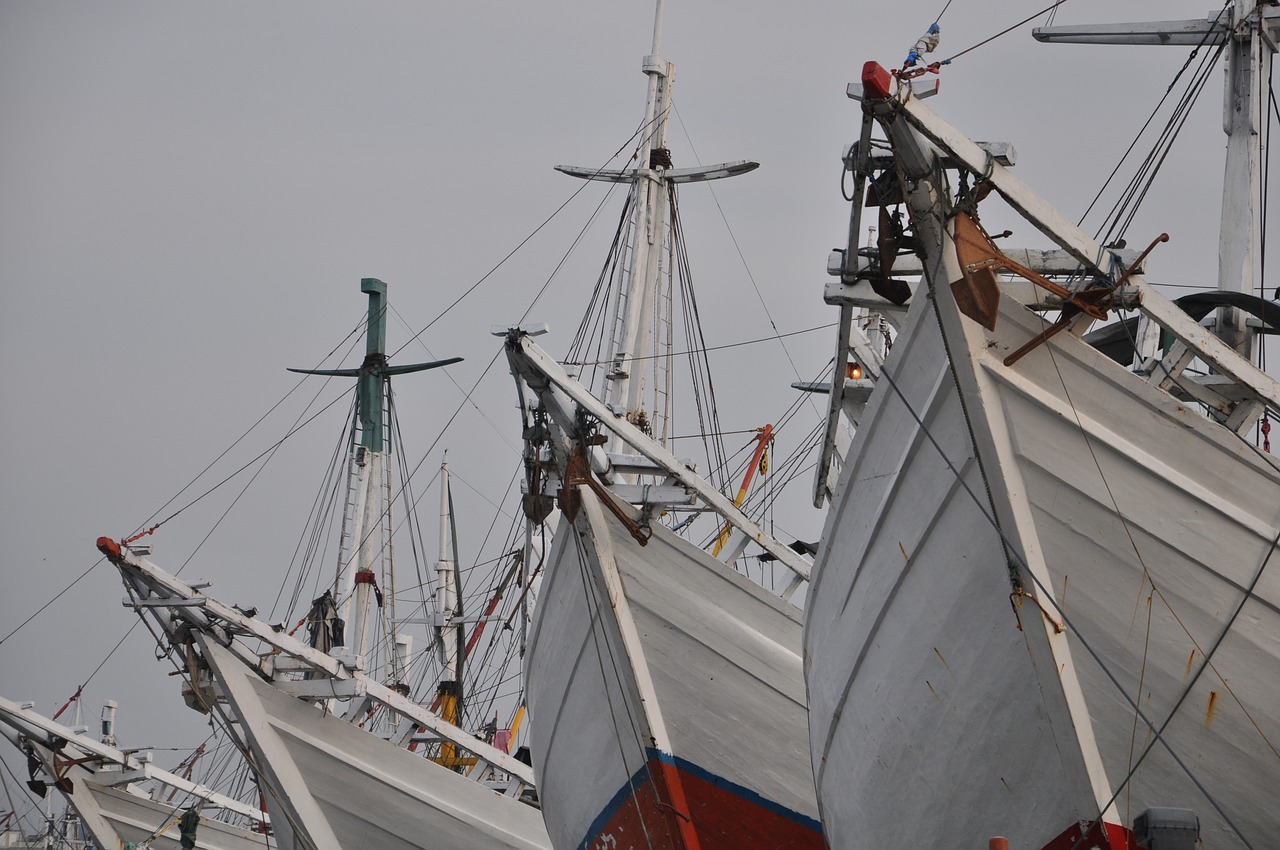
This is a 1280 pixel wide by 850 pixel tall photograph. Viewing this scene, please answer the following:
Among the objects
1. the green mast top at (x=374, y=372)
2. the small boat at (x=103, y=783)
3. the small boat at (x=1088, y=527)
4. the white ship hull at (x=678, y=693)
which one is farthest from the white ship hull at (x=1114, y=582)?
the green mast top at (x=374, y=372)

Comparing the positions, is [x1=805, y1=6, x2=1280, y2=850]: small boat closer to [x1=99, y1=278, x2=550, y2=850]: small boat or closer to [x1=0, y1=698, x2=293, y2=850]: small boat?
[x1=99, y1=278, x2=550, y2=850]: small boat

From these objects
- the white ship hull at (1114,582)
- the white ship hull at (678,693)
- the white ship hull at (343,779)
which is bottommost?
the white ship hull at (343,779)

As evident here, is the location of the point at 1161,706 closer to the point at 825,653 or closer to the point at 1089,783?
the point at 1089,783

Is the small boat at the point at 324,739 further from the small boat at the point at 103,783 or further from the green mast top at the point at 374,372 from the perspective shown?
the green mast top at the point at 374,372

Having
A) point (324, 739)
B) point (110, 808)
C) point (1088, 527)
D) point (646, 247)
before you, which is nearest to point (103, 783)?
point (110, 808)

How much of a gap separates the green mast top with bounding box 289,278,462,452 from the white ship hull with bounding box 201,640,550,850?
31.7 ft

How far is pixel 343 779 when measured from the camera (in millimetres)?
16781

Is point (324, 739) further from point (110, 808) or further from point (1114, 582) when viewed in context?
point (1114, 582)

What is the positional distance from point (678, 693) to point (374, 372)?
15.6 metres

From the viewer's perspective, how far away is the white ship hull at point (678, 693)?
41.3 feet

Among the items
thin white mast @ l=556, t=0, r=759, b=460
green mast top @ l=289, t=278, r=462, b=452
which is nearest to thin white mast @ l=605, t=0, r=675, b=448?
thin white mast @ l=556, t=0, r=759, b=460

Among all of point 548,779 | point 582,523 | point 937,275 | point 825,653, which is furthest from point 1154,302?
point 548,779

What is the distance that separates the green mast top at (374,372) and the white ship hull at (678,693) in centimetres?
1335

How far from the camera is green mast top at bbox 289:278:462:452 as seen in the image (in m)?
26.3
